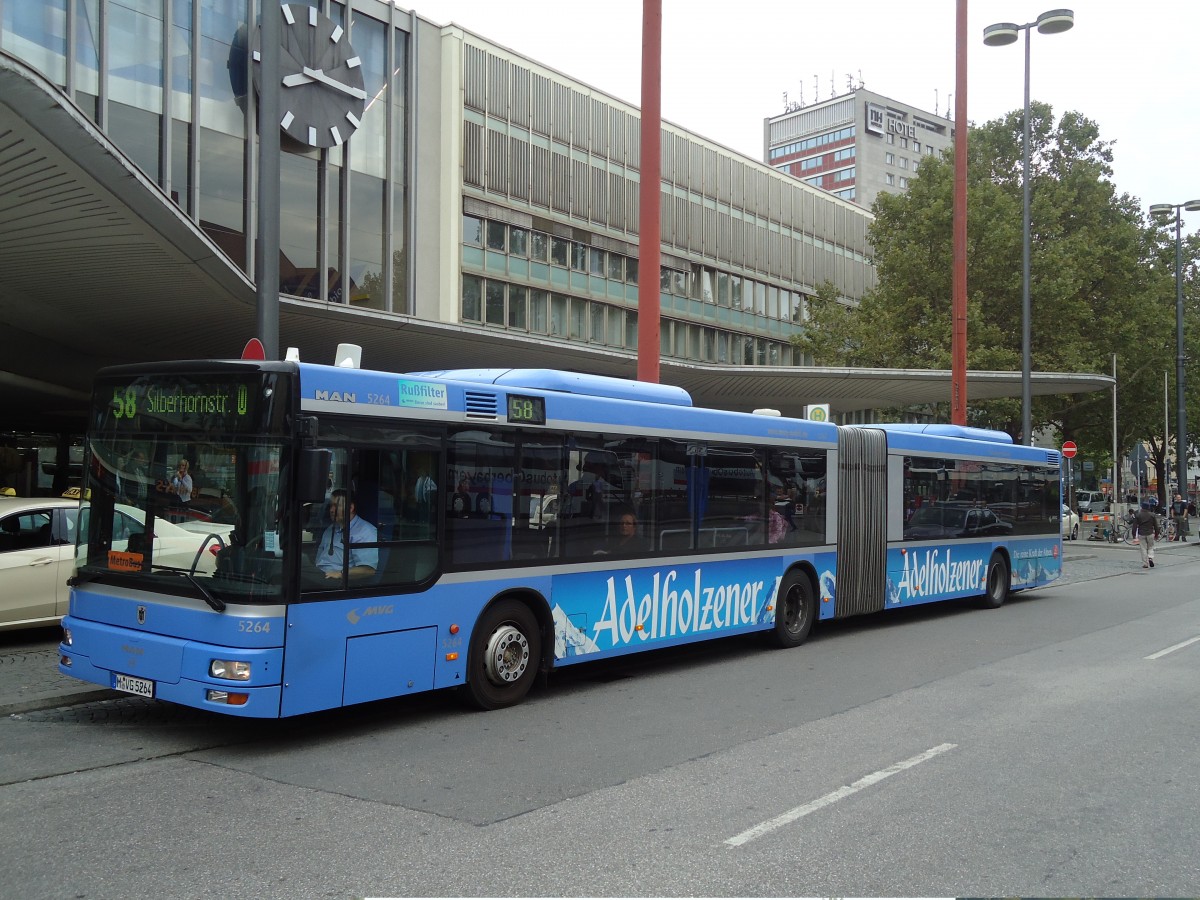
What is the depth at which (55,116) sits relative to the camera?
8.81m

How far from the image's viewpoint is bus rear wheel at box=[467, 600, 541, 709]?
838cm

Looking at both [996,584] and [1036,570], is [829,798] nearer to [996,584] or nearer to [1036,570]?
[996,584]

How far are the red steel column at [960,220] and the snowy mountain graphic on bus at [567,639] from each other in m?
15.1

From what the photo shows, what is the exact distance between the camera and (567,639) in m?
9.20

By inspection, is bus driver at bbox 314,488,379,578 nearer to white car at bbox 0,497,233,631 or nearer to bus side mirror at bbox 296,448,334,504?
bus side mirror at bbox 296,448,334,504

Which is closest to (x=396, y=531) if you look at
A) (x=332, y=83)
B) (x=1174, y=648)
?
(x=1174, y=648)

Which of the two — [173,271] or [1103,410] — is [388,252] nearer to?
[173,271]

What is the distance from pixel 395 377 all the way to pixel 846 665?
5834 millimetres

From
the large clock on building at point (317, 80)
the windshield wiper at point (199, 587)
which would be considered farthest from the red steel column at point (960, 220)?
the windshield wiper at point (199, 587)

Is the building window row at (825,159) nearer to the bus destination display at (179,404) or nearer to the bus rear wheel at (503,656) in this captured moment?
the bus rear wheel at (503,656)

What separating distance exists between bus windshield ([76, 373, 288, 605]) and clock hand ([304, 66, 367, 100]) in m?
19.7

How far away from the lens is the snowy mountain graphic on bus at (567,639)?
909cm

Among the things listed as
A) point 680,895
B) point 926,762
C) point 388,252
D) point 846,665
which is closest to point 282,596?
point 680,895

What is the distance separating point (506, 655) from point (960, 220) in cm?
1744
